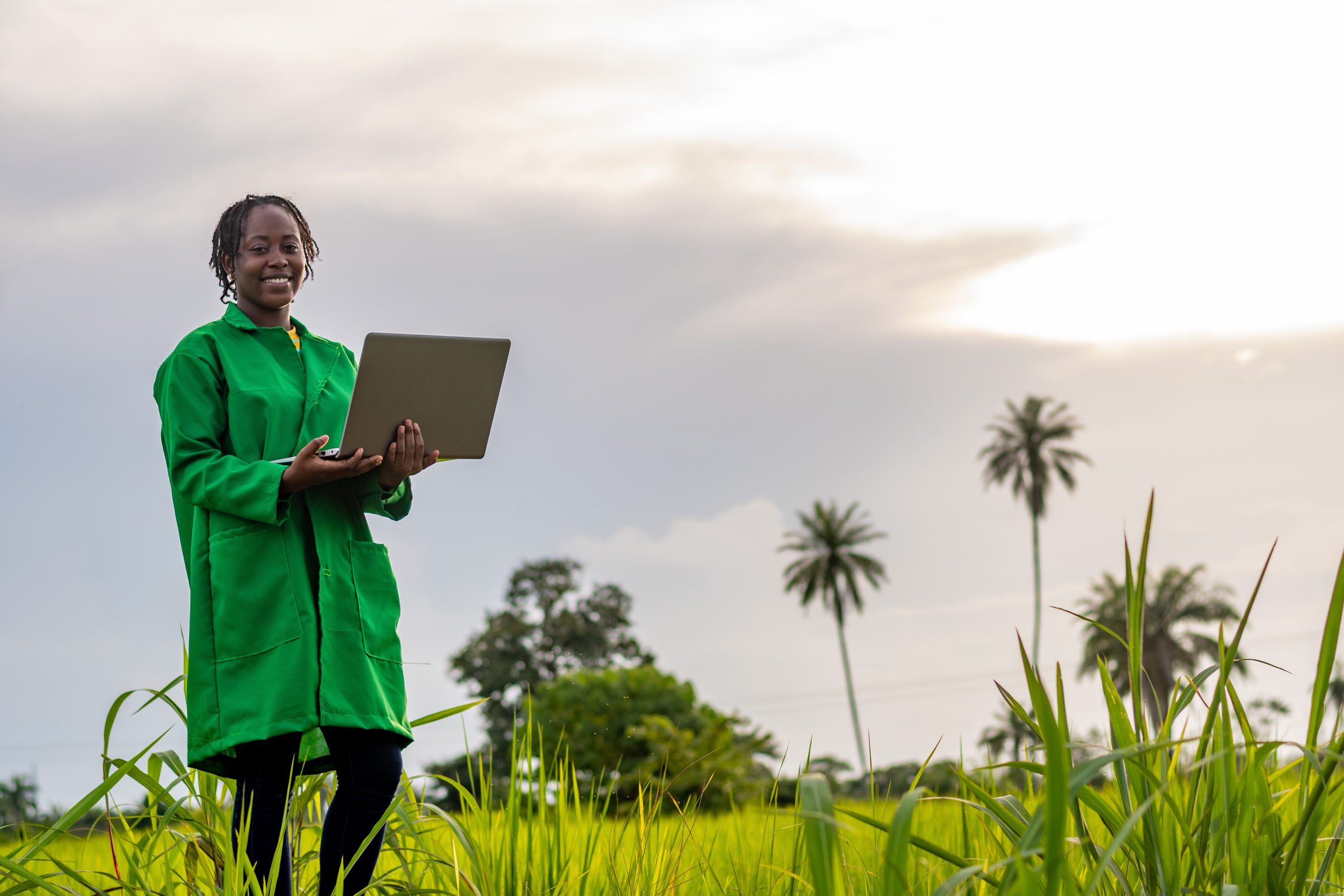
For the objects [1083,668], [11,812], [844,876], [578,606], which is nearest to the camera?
[844,876]

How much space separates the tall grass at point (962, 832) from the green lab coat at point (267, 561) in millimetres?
243

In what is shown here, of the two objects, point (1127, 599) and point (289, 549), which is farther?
point (289, 549)

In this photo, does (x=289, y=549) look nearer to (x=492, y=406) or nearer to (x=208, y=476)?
(x=208, y=476)

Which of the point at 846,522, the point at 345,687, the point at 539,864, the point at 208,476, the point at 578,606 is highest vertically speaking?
the point at 846,522

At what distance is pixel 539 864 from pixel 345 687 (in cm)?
56

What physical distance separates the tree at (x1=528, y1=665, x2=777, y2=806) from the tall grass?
32.7 ft

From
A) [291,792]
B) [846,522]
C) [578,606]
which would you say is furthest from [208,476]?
[846,522]

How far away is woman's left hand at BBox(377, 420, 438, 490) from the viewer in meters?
2.51

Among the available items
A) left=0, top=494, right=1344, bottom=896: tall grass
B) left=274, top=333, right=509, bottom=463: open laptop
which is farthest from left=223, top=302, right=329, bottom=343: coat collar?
left=0, top=494, right=1344, bottom=896: tall grass

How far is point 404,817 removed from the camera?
2.52 m

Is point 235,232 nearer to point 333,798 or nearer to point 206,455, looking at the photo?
point 206,455

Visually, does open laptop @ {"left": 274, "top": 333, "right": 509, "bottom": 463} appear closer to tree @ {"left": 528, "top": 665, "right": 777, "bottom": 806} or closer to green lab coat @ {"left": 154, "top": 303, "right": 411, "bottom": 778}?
green lab coat @ {"left": 154, "top": 303, "right": 411, "bottom": 778}

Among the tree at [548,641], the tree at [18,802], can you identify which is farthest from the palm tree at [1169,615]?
the tree at [18,802]

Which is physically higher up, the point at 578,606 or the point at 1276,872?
the point at 578,606
